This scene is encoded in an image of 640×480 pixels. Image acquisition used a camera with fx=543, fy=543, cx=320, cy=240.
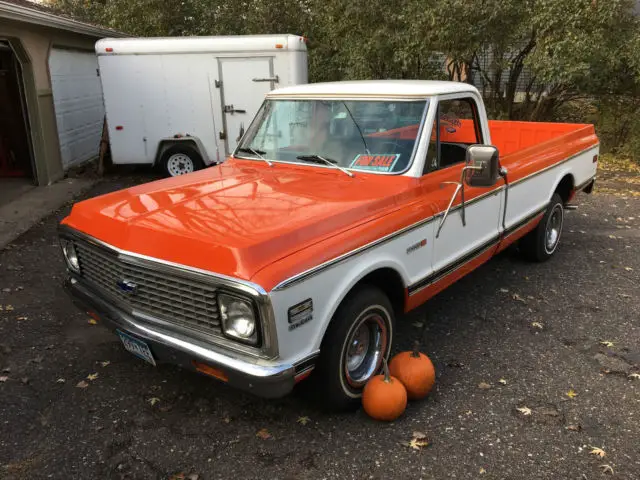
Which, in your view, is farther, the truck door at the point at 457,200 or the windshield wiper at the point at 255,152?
the windshield wiper at the point at 255,152

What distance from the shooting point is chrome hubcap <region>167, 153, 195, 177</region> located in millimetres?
10656

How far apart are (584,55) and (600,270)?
5978 mm

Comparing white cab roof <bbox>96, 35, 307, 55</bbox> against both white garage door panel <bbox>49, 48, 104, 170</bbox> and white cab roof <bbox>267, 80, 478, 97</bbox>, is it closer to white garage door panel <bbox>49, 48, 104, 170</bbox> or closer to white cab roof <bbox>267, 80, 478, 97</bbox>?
white garage door panel <bbox>49, 48, 104, 170</bbox>

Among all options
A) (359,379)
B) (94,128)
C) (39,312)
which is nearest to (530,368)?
(359,379)

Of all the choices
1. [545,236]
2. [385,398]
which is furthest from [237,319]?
[545,236]

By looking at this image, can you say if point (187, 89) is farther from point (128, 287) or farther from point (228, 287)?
point (228, 287)

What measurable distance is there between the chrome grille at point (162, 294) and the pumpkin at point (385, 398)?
1061 mm

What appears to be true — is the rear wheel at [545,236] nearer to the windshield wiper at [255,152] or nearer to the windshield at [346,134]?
the windshield at [346,134]

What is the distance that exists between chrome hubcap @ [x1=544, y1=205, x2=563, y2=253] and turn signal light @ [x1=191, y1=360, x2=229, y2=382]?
432 cm

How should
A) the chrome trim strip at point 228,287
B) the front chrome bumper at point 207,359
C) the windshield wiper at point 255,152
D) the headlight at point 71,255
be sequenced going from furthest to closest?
the windshield wiper at point 255,152, the headlight at point 71,255, the front chrome bumper at point 207,359, the chrome trim strip at point 228,287

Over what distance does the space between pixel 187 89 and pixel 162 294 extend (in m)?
8.04

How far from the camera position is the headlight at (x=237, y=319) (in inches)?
107

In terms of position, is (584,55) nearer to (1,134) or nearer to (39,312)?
(39,312)

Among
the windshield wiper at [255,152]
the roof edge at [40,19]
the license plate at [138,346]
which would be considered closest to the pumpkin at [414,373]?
the license plate at [138,346]
